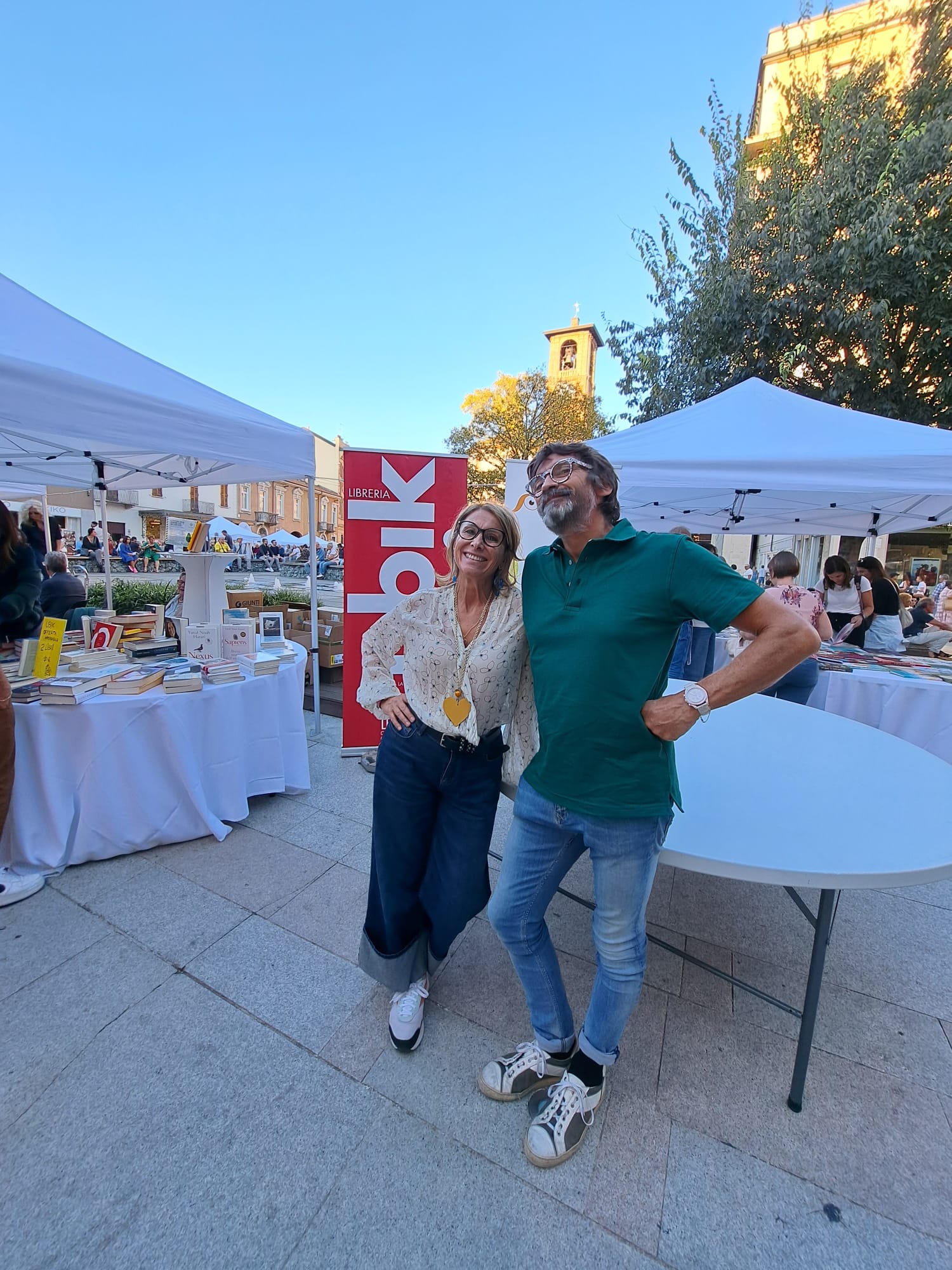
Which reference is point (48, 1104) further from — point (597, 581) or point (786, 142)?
point (786, 142)

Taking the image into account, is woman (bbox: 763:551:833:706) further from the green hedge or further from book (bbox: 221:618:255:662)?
the green hedge

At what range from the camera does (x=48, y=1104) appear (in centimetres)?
144

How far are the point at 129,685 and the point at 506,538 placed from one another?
2093 millimetres

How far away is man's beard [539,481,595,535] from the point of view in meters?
1.27

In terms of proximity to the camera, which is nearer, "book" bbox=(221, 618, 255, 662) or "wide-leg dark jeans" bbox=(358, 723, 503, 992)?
"wide-leg dark jeans" bbox=(358, 723, 503, 992)

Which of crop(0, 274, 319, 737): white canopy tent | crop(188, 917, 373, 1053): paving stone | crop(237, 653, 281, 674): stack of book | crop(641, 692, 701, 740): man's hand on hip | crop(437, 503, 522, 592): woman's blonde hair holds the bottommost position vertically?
crop(188, 917, 373, 1053): paving stone

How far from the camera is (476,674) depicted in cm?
143

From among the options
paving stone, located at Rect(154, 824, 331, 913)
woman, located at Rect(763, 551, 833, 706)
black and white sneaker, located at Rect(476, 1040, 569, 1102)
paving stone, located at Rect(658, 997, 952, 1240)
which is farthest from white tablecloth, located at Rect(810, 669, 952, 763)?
paving stone, located at Rect(154, 824, 331, 913)

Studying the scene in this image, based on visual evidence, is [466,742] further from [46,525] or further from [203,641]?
[46,525]

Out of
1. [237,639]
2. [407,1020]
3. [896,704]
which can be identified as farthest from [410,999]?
[896,704]

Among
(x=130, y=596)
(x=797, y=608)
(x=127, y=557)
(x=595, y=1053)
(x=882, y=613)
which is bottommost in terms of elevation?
(x=595, y=1053)

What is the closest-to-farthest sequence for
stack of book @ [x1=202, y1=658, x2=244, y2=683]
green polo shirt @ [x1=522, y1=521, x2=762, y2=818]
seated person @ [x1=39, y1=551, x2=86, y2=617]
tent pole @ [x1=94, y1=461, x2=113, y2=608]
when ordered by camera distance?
green polo shirt @ [x1=522, y1=521, x2=762, y2=818]
stack of book @ [x1=202, y1=658, x2=244, y2=683]
tent pole @ [x1=94, y1=461, x2=113, y2=608]
seated person @ [x1=39, y1=551, x2=86, y2=617]

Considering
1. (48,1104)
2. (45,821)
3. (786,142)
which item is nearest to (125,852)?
(45,821)

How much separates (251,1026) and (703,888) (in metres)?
2.01
